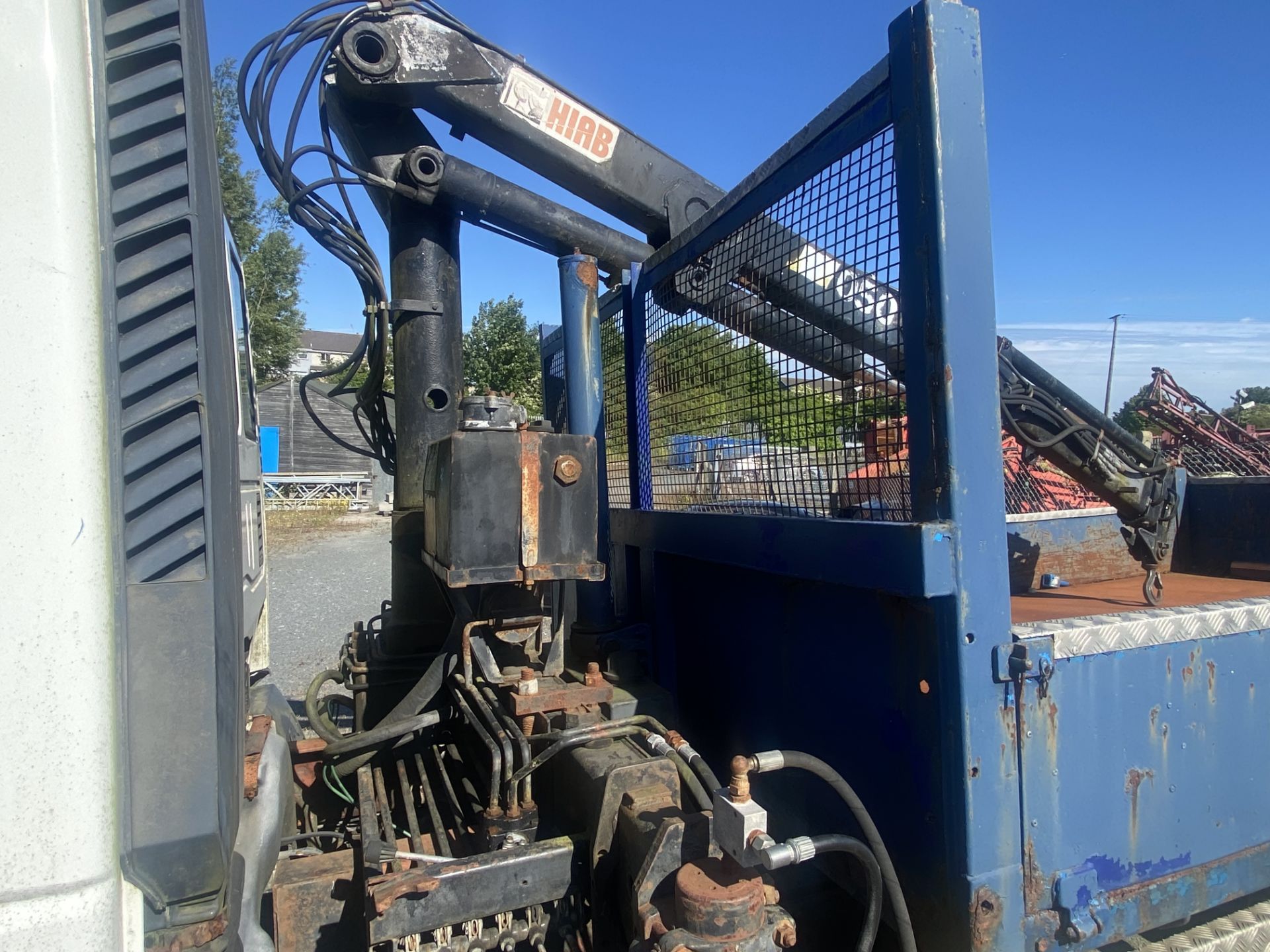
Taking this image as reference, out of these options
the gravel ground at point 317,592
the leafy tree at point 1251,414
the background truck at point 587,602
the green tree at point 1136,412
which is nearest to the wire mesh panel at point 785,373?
the background truck at point 587,602

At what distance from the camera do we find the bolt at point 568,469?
6.32 ft

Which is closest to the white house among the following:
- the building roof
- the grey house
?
the building roof

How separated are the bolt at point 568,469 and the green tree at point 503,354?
1711 centimetres

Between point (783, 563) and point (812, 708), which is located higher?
point (783, 563)

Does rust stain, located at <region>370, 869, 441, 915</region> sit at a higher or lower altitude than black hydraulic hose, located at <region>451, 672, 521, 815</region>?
lower

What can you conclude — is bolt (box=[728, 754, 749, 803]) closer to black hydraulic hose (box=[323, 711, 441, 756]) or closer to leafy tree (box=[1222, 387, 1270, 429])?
black hydraulic hose (box=[323, 711, 441, 756])

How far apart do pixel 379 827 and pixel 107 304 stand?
4.94ft

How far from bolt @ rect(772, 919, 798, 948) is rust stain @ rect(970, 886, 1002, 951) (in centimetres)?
40

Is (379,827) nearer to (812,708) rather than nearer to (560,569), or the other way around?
(560,569)

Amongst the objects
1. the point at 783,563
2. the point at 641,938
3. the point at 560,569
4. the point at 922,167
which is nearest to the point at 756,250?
the point at 922,167

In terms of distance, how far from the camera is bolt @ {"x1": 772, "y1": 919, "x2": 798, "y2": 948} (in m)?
1.38

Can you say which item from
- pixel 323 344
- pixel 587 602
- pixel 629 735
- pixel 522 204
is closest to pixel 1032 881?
pixel 629 735

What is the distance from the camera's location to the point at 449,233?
2.94 meters

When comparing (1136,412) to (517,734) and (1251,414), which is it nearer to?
(517,734)
